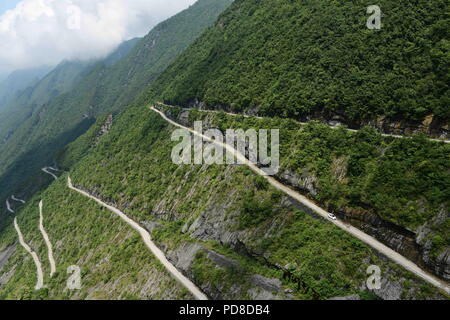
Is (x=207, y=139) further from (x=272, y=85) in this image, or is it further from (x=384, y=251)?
(x=384, y=251)

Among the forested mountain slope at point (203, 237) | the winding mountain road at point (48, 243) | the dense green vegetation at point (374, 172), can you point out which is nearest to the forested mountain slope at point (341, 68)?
the dense green vegetation at point (374, 172)

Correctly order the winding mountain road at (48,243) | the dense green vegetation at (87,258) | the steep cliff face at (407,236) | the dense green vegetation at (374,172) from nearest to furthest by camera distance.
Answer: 1. the steep cliff face at (407,236)
2. the dense green vegetation at (374,172)
3. the dense green vegetation at (87,258)
4. the winding mountain road at (48,243)

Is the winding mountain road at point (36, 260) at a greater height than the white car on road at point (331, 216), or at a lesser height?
lesser

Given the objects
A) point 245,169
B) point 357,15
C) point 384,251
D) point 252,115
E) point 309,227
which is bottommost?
point 384,251

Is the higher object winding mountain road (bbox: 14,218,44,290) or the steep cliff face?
the steep cliff face

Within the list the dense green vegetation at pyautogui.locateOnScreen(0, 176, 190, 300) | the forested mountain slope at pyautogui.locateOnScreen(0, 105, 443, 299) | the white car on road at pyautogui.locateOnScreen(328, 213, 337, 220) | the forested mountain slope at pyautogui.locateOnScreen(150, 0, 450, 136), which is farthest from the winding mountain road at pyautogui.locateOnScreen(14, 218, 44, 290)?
the white car on road at pyautogui.locateOnScreen(328, 213, 337, 220)

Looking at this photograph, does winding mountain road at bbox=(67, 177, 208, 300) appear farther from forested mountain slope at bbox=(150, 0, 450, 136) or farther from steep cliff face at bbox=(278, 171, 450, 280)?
forested mountain slope at bbox=(150, 0, 450, 136)

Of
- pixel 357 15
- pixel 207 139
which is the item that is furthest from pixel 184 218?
pixel 357 15

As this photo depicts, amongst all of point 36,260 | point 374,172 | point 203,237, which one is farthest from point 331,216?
point 36,260

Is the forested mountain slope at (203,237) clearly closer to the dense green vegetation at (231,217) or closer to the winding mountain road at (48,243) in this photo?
the dense green vegetation at (231,217)
